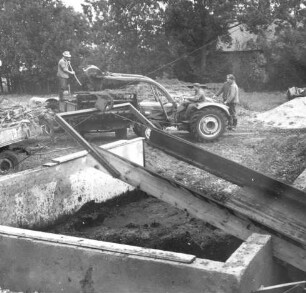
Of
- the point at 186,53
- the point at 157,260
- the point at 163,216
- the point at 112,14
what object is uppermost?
the point at 112,14

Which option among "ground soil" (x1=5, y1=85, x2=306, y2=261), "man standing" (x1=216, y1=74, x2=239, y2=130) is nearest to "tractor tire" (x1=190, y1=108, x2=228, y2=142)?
"ground soil" (x1=5, y1=85, x2=306, y2=261)

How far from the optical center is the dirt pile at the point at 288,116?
625 inches

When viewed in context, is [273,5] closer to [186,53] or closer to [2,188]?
[186,53]

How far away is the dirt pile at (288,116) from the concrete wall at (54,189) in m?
9.66

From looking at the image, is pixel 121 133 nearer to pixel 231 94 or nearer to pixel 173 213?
pixel 231 94

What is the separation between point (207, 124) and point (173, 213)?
18.7 ft

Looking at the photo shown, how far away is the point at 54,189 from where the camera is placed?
6316 millimetres

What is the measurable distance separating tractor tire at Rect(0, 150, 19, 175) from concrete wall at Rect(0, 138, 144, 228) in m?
3.05

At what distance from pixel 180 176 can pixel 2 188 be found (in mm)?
3922

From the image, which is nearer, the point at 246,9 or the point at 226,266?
the point at 226,266

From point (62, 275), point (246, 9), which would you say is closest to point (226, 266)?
point (62, 275)

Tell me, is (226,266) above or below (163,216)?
above

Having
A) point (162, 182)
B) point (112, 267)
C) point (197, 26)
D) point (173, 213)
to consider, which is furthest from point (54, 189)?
point (197, 26)

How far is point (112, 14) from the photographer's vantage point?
26.5m
